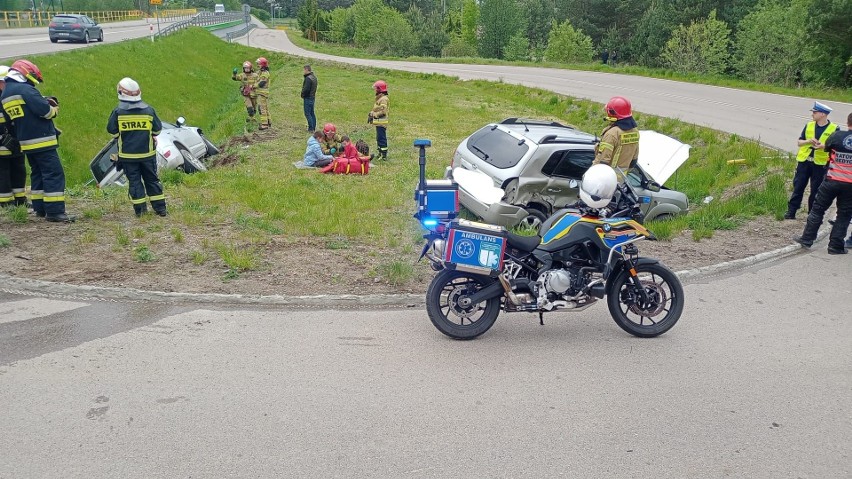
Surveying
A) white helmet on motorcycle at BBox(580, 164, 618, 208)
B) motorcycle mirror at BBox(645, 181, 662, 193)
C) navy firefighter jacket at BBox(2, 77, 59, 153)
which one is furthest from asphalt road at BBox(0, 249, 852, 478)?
motorcycle mirror at BBox(645, 181, 662, 193)

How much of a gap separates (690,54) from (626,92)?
73.1ft

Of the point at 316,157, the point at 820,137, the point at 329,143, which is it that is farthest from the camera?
the point at 329,143

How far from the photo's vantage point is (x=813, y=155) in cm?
1005

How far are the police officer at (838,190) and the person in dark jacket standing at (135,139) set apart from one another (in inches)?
351

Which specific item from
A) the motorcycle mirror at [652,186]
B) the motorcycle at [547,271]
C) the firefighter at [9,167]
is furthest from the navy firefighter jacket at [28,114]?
the motorcycle mirror at [652,186]

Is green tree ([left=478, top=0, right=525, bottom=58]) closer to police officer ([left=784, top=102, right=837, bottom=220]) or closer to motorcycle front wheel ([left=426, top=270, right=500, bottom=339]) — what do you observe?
police officer ([left=784, top=102, right=837, bottom=220])

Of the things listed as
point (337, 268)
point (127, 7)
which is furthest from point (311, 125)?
point (127, 7)

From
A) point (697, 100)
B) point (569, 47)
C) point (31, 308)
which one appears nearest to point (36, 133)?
point (31, 308)

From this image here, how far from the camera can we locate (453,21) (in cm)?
9994

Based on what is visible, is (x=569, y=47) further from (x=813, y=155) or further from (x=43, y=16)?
(x=813, y=155)

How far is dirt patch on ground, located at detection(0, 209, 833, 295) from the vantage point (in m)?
7.08

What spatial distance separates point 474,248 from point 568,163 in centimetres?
488

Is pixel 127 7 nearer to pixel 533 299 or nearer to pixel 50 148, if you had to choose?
pixel 50 148

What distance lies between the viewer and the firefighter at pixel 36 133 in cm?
854
